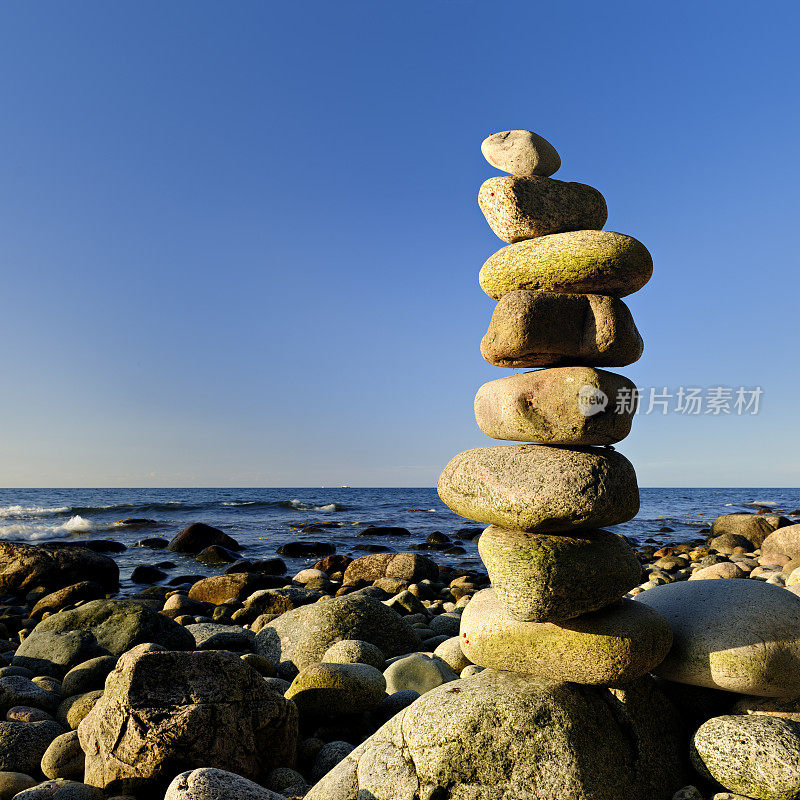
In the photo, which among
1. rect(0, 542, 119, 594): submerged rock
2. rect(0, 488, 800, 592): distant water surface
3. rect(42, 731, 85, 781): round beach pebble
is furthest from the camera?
rect(0, 488, 800, 592): distant water surface

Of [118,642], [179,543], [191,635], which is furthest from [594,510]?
[179,543]

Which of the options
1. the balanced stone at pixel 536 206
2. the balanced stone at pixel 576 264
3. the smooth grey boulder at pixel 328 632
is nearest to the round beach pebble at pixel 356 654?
the smooth grey boulder at pixel 328 632

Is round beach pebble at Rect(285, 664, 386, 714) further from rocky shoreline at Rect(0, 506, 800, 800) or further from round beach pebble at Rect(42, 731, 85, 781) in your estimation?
round beach pebble at Rect(42, 731, 85, 781)

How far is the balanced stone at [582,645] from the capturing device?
373 centimetres

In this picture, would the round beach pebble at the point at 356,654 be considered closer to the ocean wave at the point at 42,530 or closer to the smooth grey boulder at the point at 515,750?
the smooth grey boulder at the point at 515,750

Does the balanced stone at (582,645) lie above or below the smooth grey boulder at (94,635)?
above

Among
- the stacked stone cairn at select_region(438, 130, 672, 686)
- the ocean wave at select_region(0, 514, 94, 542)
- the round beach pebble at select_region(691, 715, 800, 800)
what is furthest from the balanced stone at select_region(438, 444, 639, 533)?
the ocean wave at select_region(0, 514, 94, 542)

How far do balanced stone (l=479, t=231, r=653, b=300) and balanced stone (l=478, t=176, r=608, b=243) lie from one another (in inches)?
6.5

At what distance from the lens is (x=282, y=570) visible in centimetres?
1628

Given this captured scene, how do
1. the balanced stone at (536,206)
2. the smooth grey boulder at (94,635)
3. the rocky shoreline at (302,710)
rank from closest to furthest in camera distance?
1. the rocky shoreline at (302,710)
2. the balanced stone at (536,206)
3. the smooth grey boulder at (94,635)

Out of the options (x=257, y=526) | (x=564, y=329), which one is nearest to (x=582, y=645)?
(x=564, y=329)

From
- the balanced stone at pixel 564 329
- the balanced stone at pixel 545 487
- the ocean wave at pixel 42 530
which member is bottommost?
the ocean wave at pixel 42 530

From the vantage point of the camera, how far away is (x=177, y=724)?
3.89m

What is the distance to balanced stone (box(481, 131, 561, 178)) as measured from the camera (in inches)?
183
